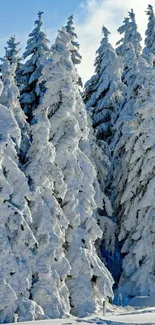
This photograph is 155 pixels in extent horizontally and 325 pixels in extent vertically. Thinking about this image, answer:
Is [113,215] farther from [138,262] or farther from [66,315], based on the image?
[66,315]

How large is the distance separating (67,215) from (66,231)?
76cm

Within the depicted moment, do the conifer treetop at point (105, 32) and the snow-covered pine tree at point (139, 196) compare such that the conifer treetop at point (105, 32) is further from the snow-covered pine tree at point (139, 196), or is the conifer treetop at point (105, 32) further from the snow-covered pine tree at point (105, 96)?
the snow-covered pine tree at point (139, 196)

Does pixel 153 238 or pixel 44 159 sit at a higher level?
pixel 44 159

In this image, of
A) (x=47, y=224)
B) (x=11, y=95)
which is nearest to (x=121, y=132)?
(x=11, y=95)

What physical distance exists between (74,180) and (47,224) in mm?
3667

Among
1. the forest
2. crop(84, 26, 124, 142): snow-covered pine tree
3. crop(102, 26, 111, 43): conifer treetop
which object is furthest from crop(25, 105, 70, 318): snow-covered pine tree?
crop(102, 26, 111, 43): conifer treetop

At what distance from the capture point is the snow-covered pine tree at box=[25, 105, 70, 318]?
71.6 ft

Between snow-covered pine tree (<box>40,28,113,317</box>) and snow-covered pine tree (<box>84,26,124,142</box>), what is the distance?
11186 millimetres

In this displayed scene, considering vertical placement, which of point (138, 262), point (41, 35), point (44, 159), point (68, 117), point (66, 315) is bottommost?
point (66, 315)

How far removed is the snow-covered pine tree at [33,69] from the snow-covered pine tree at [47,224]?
5887 millimetres

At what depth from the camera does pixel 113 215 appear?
35594 mm

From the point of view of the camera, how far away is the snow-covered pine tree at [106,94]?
127 ft

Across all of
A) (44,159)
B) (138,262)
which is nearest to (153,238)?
(138,262)

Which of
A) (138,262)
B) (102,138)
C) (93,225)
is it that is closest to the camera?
(93,225)
